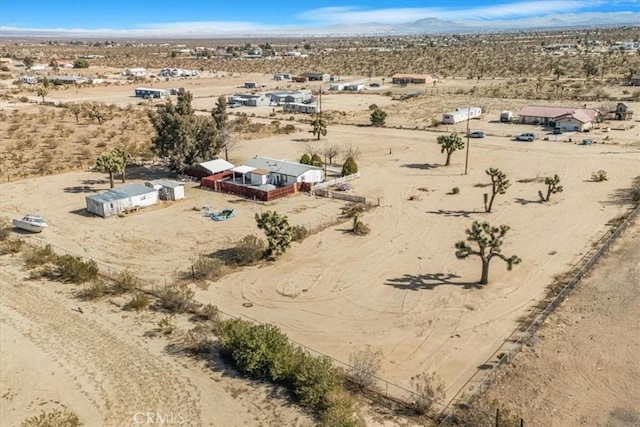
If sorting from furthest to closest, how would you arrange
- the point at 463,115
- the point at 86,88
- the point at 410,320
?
the point at 86,88, the point at 463,115, the point at 410,320

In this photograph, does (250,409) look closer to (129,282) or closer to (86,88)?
(129,282)

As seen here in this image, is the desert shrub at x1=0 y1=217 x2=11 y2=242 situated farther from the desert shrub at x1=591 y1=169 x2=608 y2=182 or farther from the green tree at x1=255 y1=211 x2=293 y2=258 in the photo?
the desert shrub at x1=591 y1=169 x2=608 y2=182

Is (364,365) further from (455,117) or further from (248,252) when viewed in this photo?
(455,117)

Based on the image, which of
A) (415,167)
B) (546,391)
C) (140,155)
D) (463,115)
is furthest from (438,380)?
(463,115)

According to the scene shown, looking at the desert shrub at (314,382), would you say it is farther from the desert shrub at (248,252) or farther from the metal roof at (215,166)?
the metal roof at (215,166)

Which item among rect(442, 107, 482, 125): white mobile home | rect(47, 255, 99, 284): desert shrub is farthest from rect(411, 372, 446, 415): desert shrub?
rect(442, 107, 482, 125): white mobile home
